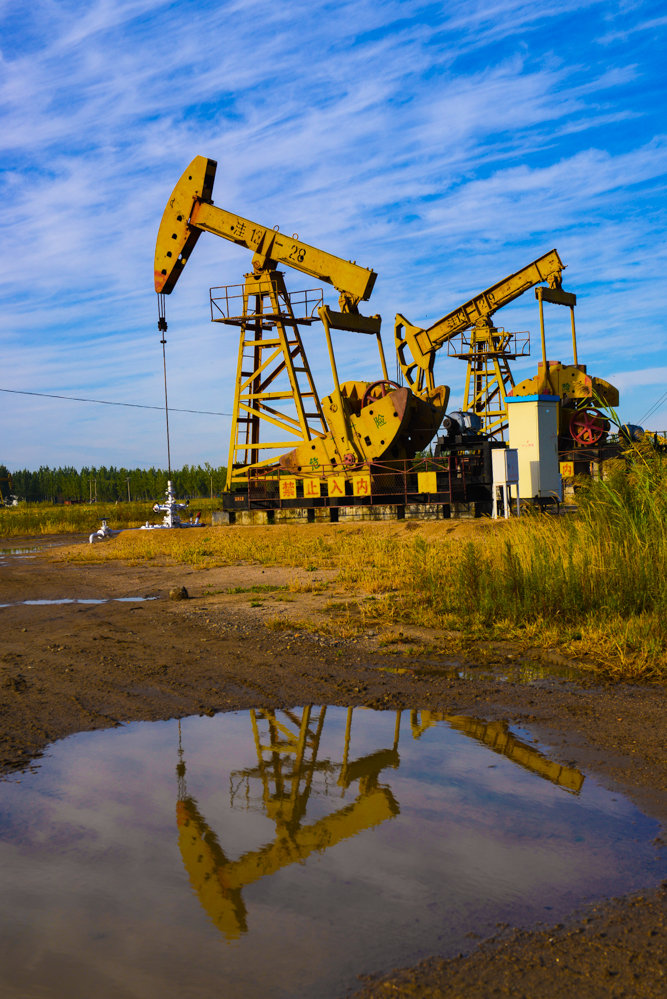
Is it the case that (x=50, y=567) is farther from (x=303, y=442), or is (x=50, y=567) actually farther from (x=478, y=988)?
(x=478, y=988)

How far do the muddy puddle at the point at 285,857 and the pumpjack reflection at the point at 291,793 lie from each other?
0.4 inches

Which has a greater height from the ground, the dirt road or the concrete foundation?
the concrete foundation

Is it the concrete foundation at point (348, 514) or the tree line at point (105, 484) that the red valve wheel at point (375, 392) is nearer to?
the concrete foundation at point (348, 514)

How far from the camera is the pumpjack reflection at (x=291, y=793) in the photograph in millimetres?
2889

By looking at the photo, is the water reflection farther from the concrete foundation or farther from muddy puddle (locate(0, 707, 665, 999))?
the concrete foundation

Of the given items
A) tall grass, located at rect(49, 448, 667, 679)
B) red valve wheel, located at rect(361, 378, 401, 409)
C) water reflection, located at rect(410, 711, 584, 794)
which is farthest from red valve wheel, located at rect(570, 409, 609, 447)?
water reflection, located at rect(410, 711, 584, 794)

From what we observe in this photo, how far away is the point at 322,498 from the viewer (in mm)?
20406

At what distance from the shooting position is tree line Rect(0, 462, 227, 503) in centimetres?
12462

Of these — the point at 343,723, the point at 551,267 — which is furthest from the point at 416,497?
the point at 343,723

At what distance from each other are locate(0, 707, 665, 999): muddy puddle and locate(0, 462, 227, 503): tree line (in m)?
107

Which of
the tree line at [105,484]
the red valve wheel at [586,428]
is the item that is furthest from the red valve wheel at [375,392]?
the tree line at [105,484]

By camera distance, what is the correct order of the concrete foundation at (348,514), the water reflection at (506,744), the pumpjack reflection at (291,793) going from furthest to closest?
the concrete foundation at (348,514) < the water reflection at (506,744) < the pumpjack reflection at (291,793)

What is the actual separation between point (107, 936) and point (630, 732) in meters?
2.94

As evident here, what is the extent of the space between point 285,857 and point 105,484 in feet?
455
